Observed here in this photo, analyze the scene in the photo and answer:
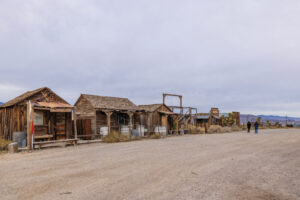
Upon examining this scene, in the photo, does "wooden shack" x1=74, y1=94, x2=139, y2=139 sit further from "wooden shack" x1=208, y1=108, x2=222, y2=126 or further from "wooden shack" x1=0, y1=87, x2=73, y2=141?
"wooden shack" x1=208, y1=108, x2=222, y2=126

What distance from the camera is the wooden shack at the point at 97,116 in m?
23.8

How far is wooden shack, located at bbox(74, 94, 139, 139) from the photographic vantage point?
23766 millimetres

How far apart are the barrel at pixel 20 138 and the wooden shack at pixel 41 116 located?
67cm

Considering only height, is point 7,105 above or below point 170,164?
above

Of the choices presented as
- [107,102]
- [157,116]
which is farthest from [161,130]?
[107,102]

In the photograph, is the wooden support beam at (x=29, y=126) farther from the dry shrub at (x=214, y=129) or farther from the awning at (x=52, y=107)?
the dry shrub at (x=214, y=129)

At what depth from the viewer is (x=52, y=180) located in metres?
6.97

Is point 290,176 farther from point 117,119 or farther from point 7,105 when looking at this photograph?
point 117,119

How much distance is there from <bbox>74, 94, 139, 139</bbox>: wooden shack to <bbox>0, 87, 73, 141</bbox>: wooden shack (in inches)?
121

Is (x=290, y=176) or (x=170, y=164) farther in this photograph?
(x=170, y=164)

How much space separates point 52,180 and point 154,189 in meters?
3.03

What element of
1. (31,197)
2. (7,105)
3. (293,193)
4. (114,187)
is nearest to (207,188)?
(293,193)

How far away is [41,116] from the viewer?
1866 centimetres

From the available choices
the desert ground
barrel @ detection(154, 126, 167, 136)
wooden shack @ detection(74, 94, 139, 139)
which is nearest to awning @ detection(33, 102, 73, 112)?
wooden shack @ detection(74, 94, 139, 139)
